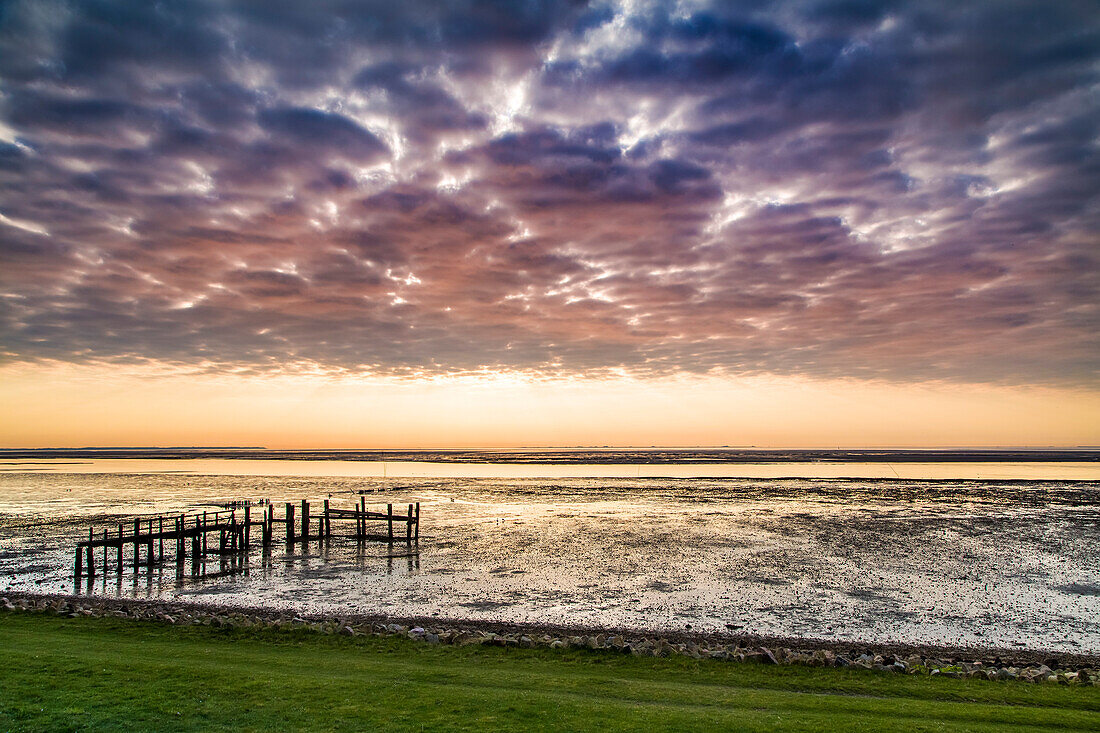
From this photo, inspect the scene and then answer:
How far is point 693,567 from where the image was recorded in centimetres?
2845

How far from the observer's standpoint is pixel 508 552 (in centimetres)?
3244

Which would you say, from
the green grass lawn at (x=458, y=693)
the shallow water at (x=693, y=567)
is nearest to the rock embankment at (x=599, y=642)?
the green grass lawn at (x=458, y=693)

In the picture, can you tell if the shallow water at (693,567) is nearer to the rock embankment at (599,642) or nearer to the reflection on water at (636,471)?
the rock embankment at (599,642)

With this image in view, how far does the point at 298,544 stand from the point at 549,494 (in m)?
28.6

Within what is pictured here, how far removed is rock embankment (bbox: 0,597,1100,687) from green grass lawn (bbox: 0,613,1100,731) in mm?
678

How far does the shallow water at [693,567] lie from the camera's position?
20766mm

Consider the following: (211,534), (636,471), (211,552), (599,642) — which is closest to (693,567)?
(599,642)

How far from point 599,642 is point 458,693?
563 centimetres

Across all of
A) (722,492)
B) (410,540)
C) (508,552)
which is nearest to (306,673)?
(508,552)

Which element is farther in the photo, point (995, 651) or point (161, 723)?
point (995, 651)

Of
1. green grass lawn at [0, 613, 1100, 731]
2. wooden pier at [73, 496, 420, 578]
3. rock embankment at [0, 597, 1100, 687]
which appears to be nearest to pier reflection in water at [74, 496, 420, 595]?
wooden pier at [73, 496, 420, 578]

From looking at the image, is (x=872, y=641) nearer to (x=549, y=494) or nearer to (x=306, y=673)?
(x=306, y=673)

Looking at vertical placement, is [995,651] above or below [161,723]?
below

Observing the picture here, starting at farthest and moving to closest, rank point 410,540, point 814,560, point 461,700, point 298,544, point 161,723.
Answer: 1. point 298,544
2. point 410,540
3. point 814,560
4. point 461,700
5. point 161,723
